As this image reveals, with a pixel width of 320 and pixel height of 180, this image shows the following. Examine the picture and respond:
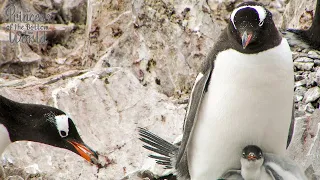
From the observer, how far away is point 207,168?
3.94 metres

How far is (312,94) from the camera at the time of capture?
191 inches

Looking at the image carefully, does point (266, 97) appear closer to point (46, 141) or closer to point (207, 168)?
point (207, 168)

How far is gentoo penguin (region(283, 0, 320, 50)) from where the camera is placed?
18.3 feet

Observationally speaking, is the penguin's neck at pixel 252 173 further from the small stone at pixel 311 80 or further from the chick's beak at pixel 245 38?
the small stone at pixel 311 80

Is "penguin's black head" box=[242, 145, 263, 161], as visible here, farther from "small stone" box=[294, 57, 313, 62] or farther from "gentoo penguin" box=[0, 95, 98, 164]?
"small stone" box=[294, 57, 313, 62]

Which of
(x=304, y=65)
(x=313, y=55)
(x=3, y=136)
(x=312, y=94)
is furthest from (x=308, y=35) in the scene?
(x=3, y=136)

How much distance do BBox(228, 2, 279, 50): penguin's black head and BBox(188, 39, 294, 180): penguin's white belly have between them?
6 cm

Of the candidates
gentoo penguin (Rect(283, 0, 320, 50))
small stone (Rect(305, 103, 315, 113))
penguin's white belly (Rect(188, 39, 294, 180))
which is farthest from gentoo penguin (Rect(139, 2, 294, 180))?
gentoo penguin (Rect(283, 0, 320, 50))

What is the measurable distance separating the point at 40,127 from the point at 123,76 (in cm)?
128

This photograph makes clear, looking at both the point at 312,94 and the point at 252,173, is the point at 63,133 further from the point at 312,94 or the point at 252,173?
the point at 312,94

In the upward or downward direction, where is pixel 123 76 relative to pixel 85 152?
downward

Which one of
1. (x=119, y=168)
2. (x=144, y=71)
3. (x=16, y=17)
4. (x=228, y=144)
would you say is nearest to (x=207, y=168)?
(x=228, y=144)

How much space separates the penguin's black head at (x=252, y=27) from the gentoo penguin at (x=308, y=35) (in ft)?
6.50

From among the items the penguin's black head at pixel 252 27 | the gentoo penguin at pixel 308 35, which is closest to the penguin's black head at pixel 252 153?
the penguin's black head at pixel 252 27
